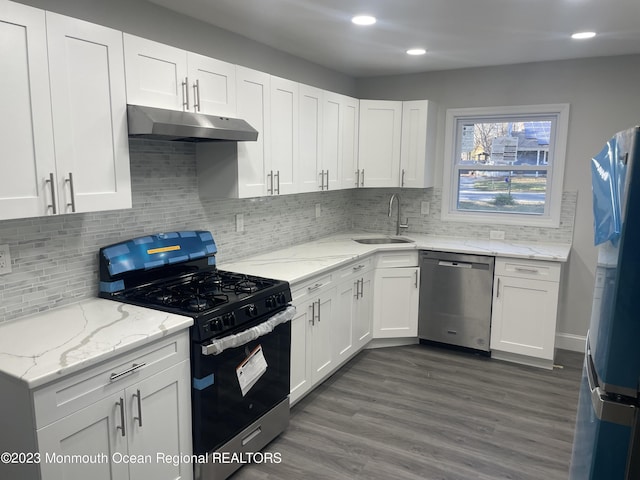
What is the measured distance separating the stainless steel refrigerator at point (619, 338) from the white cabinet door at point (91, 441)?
1.65m

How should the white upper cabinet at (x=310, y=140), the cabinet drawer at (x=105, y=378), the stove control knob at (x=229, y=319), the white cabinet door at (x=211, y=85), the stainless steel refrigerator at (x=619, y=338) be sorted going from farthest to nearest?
the white upper cabinet at (x=310, y=140) < the white cabinet door at (x=211, y=85) < the stove control knob at (x=229, y=319) < the cabinet drawer at (x=105, y=378) < the stainless steel refrigerator at (x=619, y=338)

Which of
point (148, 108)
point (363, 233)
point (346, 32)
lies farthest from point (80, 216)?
point (363, 233)

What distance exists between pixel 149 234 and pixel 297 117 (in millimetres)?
1387

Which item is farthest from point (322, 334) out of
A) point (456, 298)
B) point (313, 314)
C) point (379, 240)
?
point (379, 240)

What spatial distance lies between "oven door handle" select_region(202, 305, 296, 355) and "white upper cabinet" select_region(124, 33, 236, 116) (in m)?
1.19

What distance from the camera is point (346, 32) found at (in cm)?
312

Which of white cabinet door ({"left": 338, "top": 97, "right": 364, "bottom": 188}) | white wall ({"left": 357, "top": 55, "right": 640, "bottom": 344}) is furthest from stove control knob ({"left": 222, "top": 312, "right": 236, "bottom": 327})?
white wall ({"left": 357, "top": 55, "right": 640, "bottom": 344})

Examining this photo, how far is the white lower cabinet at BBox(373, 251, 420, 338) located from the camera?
13.2 ft

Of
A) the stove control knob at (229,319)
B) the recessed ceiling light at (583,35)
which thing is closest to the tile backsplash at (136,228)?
the stove control knob at (229,319)

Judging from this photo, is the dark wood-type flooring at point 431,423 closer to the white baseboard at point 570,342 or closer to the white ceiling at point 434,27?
the white baseboard at point 570,342

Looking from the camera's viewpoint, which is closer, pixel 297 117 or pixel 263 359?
pixel 263 359

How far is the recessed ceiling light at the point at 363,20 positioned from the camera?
2793 millimetres

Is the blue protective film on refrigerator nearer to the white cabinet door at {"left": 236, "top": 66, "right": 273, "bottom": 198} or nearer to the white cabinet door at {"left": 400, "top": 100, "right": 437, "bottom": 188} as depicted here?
the white cabinet door at {"left": 236, "top": 66, "right": 273, "bottom": 198}

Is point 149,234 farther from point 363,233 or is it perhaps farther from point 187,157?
point 363,233
